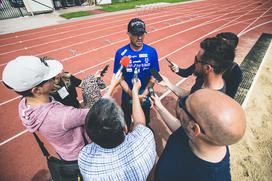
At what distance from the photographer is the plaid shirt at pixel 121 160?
1265 mm

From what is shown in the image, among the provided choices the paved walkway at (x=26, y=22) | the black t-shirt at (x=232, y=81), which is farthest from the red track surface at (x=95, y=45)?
the black t-shirt at (x=232, y=81)

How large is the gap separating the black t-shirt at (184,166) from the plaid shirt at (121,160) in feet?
1.00

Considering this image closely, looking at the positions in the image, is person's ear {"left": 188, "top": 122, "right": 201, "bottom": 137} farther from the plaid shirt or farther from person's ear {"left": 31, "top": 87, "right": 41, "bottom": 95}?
person's ear {"left": 31, "top": 87, "right": 41, "bottom": 95}

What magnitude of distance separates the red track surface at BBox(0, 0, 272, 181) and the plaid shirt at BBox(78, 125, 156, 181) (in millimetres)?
2353

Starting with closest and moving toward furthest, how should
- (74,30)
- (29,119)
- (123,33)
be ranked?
(29,119)
(123,33)
(74,30)

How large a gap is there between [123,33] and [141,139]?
10.4 metres

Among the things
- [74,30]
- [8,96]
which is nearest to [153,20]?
[74,30]

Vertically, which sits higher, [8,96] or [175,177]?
[175,177]

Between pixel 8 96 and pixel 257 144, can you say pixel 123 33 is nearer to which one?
pixel 8 96

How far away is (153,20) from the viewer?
1373 cm

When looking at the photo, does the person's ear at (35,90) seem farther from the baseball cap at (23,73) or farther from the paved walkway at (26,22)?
the paved walkway at (26,22)

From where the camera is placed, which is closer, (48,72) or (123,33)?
(48,72)

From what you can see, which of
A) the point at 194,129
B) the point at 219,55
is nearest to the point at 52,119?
the point at 194,129

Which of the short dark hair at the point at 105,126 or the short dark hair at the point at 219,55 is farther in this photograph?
the short dark hair at the point at 219,55
